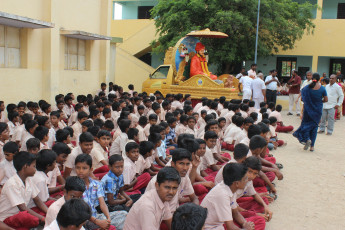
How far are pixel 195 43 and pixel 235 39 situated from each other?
3184 millimetres

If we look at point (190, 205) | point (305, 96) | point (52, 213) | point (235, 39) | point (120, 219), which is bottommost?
point (120, 219)

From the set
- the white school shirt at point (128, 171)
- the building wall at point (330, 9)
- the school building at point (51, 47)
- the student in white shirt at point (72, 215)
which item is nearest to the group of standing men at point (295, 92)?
the school building at point (51, 47)

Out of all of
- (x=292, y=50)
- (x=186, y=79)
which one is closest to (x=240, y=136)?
(x=186, y=79)

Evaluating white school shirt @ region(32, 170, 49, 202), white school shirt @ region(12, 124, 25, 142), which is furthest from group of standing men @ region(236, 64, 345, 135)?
white school shirt @ region(32, 170, 49, 202)

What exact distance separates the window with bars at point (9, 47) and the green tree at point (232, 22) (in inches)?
306

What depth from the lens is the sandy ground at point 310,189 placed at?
14.0 ft

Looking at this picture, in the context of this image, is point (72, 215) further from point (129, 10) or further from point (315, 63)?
point (129, 10)

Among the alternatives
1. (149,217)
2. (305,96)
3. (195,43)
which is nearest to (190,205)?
(149,217)

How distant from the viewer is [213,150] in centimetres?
575

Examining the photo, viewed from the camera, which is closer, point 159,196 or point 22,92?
point 159,196

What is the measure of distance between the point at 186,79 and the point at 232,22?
365 cm

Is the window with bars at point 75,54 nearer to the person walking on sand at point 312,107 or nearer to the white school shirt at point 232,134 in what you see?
the white school shirt at point 232,134

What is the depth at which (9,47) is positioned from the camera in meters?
8.71

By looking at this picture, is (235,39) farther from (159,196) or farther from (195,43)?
(159,196)
